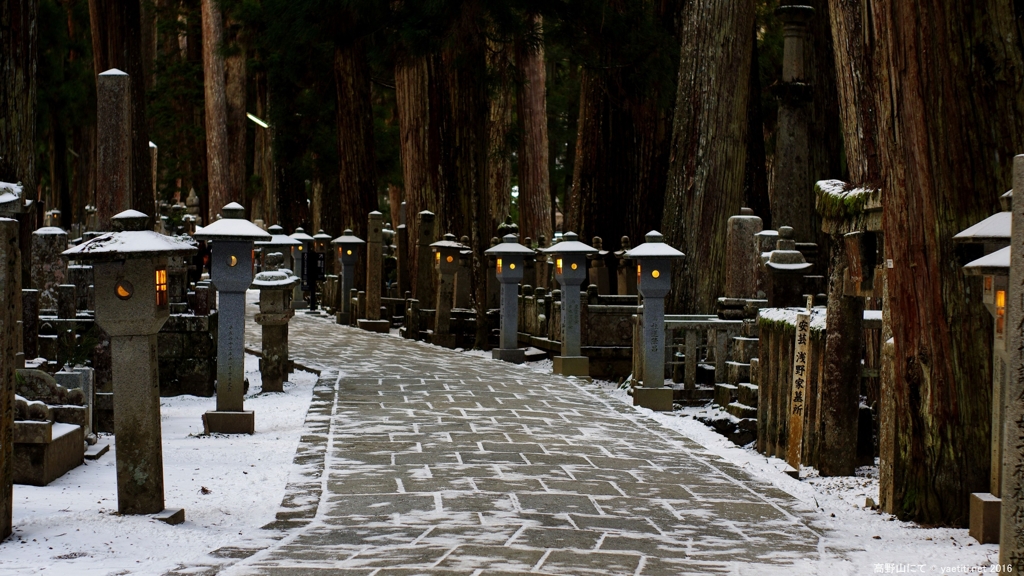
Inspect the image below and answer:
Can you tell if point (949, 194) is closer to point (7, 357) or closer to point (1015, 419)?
point (1015, 419)

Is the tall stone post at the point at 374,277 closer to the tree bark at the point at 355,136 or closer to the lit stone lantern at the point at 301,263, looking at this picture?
the tree bark at the point at 355,136

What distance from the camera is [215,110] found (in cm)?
3106

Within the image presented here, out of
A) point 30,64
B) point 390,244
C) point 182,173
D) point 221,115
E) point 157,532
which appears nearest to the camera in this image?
point 157,532

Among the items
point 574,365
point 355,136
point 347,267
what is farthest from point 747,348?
point 355,136

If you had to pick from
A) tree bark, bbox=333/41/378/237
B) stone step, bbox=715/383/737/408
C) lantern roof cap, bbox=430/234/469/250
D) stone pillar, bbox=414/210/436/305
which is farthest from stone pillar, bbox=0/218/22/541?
tree bark, bbox=333/41/378/237

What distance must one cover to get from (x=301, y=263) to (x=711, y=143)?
1606 cm

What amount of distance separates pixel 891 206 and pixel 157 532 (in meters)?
4.46

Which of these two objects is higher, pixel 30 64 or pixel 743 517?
pixel 30 64

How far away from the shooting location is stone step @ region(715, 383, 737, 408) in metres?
11.5

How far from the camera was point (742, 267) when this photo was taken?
40.0ft

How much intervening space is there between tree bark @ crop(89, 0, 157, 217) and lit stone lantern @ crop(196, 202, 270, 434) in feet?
23.5

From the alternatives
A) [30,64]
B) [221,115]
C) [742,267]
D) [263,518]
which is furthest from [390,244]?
[263,518]

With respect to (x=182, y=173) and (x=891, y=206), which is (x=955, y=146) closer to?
(x=891, y=206)

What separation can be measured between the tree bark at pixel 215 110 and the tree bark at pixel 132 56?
13.6 metres
